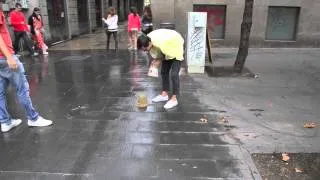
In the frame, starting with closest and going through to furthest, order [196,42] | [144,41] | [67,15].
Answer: [144,41] → [196,42] → [67,15]

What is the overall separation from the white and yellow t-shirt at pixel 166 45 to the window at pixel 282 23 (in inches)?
299

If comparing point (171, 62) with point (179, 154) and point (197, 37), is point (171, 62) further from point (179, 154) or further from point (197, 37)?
point (197, 37)

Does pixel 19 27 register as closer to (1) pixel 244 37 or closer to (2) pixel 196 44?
(2) pixel 196 44

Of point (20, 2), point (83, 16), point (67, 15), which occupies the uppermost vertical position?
point (20, 2)

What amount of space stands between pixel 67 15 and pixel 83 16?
10.1ft

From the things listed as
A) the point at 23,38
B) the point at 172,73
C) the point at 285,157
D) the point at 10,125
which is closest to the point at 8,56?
the point at 10,125

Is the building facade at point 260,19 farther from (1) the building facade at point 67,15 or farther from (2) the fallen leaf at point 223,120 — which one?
(2) the fallen leaf at point 223,120

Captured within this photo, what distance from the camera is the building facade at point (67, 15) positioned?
14111 mm

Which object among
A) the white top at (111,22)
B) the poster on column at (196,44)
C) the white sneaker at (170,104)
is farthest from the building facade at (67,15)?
the white sneaker at (170,104)

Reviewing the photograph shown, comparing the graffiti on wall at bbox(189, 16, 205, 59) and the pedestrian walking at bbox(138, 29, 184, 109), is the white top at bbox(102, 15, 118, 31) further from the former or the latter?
the pedestrian walking at bbox(138, 29, 184, 109)

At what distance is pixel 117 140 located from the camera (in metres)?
4.78

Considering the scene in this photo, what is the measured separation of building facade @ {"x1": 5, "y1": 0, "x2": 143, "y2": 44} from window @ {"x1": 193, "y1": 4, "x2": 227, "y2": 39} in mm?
5676

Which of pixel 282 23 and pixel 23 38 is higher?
pixel 282 23

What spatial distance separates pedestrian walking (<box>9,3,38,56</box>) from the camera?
11.4 metres
